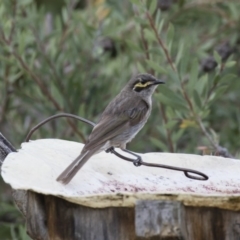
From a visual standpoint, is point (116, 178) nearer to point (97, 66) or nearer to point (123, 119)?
point (123, 119)

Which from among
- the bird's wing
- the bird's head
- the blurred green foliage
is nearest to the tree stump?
the bird's wing

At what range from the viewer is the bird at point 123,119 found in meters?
4.62

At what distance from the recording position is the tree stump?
11.3 ft

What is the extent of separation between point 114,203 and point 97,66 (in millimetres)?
4108

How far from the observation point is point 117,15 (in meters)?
7.55

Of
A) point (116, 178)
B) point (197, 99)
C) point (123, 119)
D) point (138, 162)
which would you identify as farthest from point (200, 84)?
point (116, 178)

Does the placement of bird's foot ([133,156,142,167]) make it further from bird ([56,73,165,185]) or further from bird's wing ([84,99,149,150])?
bird's wing ([84,99,149,150])

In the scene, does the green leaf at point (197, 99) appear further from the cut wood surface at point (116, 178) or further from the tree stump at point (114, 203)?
the tree stump at point (114, 203)

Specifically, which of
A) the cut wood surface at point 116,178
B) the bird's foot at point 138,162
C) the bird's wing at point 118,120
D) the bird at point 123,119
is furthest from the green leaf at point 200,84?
the bird's foot at point 138,162

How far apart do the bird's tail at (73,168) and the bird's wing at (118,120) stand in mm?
448

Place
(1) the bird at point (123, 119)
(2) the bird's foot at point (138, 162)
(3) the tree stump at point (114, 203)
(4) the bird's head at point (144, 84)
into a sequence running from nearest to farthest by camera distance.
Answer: (3) the tree stump at point (114, 203) < (2) the bird's foot at point (138, 162) < (1) the bird at point (123, 119) < (4) the bird's head at point (144, 84)

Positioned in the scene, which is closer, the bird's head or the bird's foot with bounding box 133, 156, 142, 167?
the bird's foot with bounding box 133, 156, 142, 167

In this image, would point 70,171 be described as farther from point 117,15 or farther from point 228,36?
point 228,36

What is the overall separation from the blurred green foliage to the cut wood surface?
4.97 ft
